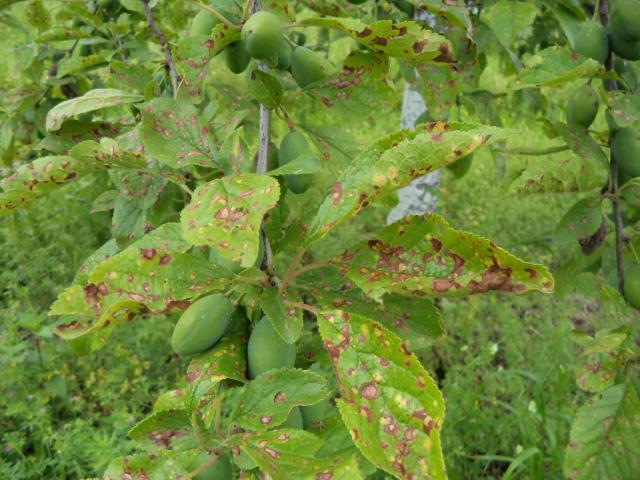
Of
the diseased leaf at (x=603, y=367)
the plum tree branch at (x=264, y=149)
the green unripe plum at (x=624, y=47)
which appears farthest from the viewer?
the diseased leaf at (x=603, y=367)

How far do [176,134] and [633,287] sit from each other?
0.97m

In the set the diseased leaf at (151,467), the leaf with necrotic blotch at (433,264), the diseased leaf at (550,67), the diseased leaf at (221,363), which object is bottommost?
the diseased leaf at (151,467)

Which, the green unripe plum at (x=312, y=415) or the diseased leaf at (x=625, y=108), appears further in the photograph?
the diseased leaf at (x=625, y=108)

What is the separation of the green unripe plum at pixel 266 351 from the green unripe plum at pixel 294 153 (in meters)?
0.25

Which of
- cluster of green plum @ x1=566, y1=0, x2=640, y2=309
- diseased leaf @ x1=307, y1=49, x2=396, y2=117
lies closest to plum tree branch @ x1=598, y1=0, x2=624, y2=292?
cluster of green plum @ x1=566, y1=0, x2=640, y2=309

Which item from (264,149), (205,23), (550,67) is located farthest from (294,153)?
(550,67)

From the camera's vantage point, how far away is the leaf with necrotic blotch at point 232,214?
0.56 metres

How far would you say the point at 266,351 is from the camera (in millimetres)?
715

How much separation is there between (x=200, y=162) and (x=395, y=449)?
0.43 meters

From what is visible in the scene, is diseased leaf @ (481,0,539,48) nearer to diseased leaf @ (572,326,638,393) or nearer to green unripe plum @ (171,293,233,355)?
diseased leaf @ (572,326,638,393)

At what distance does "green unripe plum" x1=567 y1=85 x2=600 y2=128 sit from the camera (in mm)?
1312

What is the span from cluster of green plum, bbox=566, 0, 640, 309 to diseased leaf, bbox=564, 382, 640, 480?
0.71ft

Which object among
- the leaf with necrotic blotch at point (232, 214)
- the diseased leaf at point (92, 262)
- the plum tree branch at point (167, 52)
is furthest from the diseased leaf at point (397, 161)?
the plum tree branch at point (167, 52)

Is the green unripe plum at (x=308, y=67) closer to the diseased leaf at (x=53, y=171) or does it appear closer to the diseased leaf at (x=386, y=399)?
the diseased leaf at (x=53, y=171)
